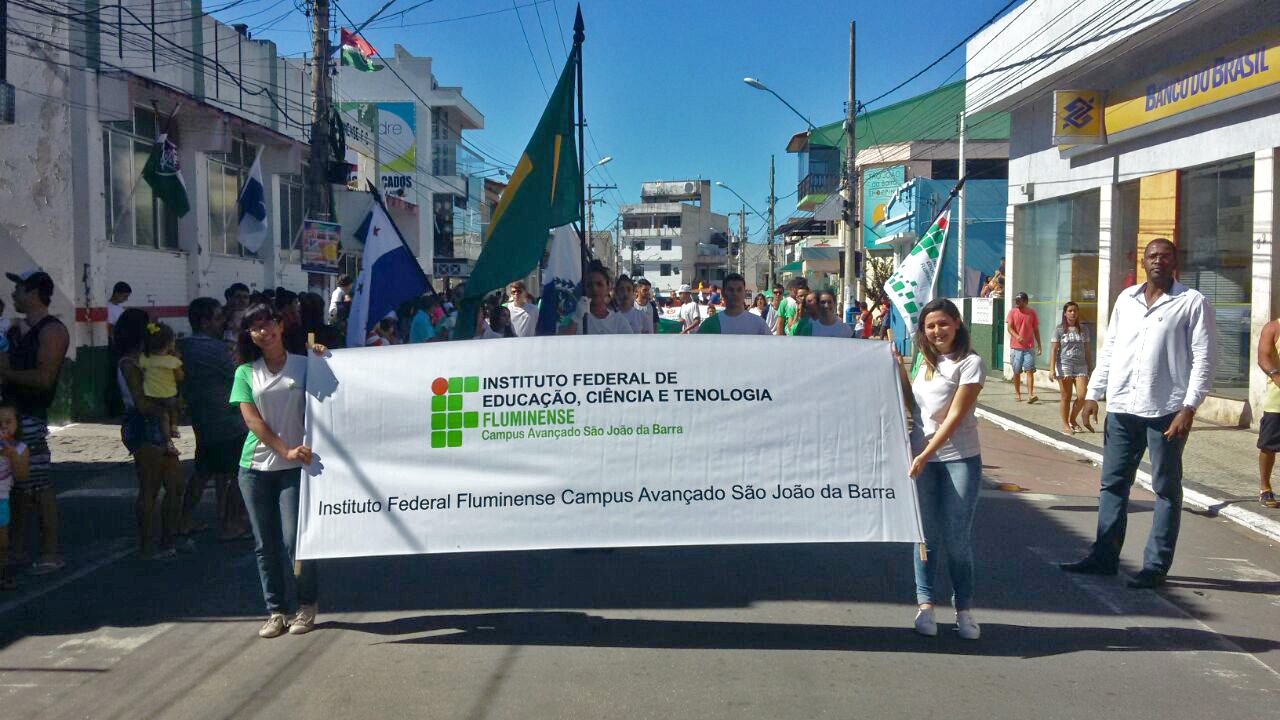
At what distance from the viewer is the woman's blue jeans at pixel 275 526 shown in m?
5.20

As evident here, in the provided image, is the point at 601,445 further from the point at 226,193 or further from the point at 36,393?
the point at 226,193

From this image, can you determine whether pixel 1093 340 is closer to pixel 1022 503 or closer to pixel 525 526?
pixel 1022 503

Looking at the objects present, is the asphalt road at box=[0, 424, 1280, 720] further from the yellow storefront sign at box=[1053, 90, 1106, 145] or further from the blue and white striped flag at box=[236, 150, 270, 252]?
the yellow storefront sign at box=[1053, 90, 1106, 145]

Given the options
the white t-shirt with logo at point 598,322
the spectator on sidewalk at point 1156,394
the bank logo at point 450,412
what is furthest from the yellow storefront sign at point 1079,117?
the bank logo at point 450,412

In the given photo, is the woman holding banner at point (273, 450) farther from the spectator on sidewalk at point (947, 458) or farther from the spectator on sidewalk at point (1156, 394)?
the spectator on sidewalk at point (1156, 394)

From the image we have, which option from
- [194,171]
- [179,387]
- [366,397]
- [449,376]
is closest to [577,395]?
[449,376]

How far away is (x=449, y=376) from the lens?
5199mm

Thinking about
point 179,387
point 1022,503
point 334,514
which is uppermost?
point 179,387

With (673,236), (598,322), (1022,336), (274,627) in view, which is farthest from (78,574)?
(673,236)

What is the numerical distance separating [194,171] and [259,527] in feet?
49.1

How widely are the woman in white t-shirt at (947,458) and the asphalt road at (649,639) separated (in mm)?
286

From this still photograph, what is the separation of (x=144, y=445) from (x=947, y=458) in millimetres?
4986

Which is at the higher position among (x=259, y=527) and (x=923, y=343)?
(x=923, y=343)

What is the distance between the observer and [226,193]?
20.3 metres
